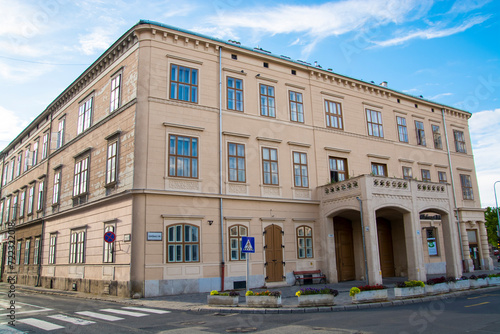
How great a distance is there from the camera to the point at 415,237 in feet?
67.5

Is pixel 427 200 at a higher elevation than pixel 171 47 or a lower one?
lower

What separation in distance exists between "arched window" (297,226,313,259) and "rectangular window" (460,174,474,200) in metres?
17.4

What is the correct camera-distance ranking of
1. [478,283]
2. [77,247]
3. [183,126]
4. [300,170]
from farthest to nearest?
[300,170], [77,247], [183,126], [478,283]

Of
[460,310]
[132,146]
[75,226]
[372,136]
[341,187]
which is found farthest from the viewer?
[372,136]

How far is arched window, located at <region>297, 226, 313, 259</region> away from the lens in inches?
882

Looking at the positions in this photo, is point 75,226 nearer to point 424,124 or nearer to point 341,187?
point 341,187

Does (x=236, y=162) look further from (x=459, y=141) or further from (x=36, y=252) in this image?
(x=459, y=141)

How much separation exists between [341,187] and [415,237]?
4646mm

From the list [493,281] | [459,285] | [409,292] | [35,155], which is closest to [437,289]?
[459,285]

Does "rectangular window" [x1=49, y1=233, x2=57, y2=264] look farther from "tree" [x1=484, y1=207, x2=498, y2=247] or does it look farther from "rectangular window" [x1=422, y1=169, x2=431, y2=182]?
"tree" [x1=484, y1=207, x2=498, y2=247]

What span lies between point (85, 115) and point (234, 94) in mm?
10137

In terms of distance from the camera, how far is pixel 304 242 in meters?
22.7

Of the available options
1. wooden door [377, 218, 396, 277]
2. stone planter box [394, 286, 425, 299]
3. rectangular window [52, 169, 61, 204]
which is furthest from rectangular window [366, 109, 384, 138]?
rectangular window [52, 169, 61, 204]

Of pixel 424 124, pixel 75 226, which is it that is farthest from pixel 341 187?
pixel 75 226
